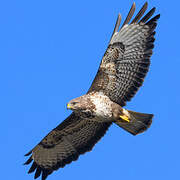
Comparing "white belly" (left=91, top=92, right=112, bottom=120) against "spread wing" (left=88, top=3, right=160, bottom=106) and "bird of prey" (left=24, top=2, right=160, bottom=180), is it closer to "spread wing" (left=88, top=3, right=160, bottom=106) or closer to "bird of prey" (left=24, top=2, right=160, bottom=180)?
"bird of prey" (left=24, top=2, right=160, bottom=180)

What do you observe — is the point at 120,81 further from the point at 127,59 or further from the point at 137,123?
the point at 137,123

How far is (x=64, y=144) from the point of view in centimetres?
1245

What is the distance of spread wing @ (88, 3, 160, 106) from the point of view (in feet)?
37.4

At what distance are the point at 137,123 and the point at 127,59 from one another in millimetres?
1638

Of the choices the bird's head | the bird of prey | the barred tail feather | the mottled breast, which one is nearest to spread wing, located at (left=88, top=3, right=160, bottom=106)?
the bird of prey

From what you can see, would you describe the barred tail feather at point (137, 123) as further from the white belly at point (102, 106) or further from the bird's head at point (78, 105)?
the bird's head at point (78, 105)

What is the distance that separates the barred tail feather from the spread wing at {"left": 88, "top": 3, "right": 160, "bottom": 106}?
0.46 meters

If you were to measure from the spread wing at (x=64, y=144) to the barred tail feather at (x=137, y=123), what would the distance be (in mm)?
713

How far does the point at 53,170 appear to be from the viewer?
12.6 meters

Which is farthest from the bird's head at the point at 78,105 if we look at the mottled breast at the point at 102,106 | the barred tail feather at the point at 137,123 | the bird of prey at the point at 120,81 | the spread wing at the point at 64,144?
the barred tail feather at the point at 137,123

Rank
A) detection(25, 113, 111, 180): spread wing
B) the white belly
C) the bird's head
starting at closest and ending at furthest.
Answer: the bird's head → the white belly → detection(25, 113, 111, 180): spread wing

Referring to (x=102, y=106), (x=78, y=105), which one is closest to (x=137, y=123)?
(x=102, y=106)

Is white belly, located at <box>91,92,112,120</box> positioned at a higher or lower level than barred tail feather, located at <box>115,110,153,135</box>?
higher


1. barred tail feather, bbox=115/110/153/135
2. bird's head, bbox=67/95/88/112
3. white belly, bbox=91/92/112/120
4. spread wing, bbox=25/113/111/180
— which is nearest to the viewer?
bird's head, bbox=67/95/88/112
